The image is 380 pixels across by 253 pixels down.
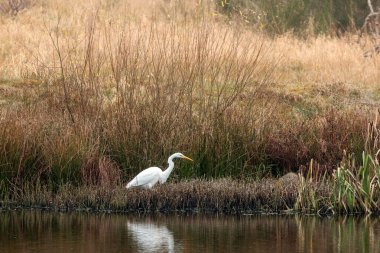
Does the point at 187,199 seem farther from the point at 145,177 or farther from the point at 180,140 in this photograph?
the point at 180,140

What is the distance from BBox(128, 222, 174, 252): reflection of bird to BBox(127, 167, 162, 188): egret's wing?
1.18 m

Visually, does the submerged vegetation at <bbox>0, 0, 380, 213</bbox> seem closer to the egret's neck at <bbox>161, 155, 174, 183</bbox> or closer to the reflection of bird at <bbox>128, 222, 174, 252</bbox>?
the egret's neck at <bbox>161, 155, 174, 183</bbox>

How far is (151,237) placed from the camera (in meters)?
11.5

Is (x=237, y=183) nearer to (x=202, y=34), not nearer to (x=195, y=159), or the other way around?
(x=195, y=159)

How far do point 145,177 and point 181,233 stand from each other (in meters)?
2.02

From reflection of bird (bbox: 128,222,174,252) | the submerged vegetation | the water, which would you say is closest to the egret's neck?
the submerged vegetation

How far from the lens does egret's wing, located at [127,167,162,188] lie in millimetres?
13547

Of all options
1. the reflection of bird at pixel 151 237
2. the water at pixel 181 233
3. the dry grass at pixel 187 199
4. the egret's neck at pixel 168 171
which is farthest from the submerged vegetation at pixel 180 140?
the reflection of bird at pixel 151 237

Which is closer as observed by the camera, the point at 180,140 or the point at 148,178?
the point at 148,178

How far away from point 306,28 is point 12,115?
13.8m

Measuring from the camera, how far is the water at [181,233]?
10.8m

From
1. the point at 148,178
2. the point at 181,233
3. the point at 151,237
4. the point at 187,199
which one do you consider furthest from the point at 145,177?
the point at 151,237

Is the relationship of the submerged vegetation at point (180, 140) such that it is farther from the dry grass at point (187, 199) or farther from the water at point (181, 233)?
the water at point (181, 233)

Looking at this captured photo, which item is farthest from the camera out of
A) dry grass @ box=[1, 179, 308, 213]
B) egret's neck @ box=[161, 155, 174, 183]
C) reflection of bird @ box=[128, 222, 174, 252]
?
egret's neck @ box=[161, 155, 174, 183]
